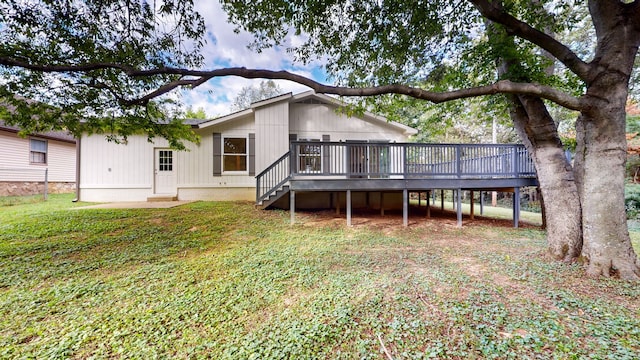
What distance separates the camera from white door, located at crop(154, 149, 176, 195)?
1000cm

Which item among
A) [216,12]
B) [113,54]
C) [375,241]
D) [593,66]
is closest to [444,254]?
[375,241]

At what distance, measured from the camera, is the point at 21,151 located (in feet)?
39.1

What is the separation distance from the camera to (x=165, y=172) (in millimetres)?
10078

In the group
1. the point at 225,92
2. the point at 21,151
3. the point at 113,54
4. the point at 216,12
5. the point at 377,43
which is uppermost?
the point at 225,92

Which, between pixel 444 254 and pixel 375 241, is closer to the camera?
pixel 444 254

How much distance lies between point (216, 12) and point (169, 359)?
269 inches

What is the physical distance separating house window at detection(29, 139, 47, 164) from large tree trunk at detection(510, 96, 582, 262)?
20452mm

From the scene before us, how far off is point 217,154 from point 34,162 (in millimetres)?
11342

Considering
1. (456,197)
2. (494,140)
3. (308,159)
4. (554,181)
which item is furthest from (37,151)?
(494,140)

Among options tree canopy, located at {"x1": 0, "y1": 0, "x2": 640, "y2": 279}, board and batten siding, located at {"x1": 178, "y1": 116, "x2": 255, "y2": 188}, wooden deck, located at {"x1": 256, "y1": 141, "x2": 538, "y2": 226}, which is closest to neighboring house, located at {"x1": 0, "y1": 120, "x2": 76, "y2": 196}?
board and batten siding, located at {"x1": 178, "y1": 116, "x2": 255, "y2": 188}

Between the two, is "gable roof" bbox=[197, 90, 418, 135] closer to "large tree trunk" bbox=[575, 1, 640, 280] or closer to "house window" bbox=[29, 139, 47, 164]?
"large tree trunk" bbox=[575, 1, 640, 280]

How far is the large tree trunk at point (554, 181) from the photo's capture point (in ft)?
13.0

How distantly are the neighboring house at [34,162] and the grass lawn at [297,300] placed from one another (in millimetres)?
10021

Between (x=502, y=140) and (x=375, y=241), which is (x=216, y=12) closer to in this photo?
(x=375, y=241)
